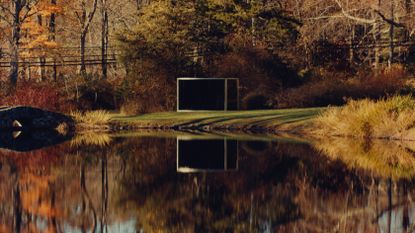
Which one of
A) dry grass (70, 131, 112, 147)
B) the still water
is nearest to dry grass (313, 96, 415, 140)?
the still water

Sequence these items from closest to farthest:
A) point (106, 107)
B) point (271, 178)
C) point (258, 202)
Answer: point (258, 202) → point (271, 178) → point (106, 107)

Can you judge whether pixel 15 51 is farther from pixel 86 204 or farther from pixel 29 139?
pixel 86 204

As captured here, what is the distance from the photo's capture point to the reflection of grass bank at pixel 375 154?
22.8 m

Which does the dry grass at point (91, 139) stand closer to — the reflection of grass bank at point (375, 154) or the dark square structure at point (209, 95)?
the reflection of grass bank at point (375, 154)

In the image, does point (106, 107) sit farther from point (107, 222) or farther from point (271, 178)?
point (107, 222)

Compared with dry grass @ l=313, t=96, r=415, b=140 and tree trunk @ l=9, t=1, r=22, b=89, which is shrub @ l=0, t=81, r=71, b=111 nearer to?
tree trunk @ l=9, t=1, r=22, b=89

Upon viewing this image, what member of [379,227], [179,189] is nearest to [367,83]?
[179,189]

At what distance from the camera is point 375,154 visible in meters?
26.9

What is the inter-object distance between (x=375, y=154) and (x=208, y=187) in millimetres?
9010

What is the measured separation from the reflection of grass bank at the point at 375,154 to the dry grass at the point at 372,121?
866mm

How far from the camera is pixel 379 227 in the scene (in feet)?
47.8

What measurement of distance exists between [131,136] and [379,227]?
21932 millimetres

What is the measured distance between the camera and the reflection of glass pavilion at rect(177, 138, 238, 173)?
77.8 feet

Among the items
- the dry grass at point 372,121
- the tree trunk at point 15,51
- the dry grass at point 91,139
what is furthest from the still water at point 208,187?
the tree trunk at point 15,51
